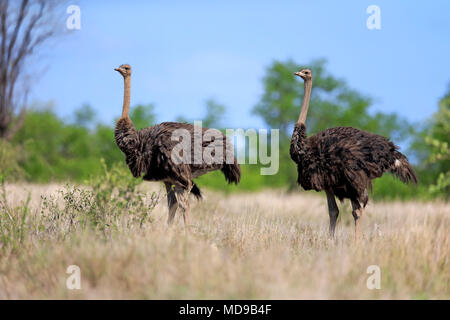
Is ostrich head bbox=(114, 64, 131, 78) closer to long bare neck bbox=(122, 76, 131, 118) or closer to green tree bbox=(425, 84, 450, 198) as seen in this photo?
long bare neck bbox=(122, 76, 131, 118)

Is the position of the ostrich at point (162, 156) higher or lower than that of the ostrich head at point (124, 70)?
lower

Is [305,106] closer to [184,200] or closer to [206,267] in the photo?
[184,200]

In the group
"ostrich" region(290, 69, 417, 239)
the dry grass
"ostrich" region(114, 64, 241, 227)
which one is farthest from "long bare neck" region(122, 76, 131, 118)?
"ostrich" region(290, 69, 417, 239)

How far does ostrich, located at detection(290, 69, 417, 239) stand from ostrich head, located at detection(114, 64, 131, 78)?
2866 millimetres

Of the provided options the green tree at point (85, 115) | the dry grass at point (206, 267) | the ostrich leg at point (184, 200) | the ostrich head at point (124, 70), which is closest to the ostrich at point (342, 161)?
the dry grass at point (206, 267)

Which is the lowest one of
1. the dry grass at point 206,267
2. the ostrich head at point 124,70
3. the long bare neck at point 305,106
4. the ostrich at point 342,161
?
the dry grass at point 206,267

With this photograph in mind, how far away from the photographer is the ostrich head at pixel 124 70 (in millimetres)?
8453

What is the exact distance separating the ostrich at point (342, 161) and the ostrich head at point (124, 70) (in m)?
2.87

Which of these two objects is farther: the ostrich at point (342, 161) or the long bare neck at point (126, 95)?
the long bare neck at point (126, 95)

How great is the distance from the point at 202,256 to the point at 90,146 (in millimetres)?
36820

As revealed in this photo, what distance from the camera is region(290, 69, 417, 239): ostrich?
7375 mm

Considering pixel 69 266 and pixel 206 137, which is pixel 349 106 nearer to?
pixel 206 137

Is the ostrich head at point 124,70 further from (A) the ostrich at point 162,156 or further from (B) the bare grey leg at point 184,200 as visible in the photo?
(B) the bare grey leg at point 184,200

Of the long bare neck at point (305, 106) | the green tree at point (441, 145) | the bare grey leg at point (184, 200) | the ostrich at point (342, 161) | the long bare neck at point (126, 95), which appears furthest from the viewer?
the green tree at point (441, 145)
